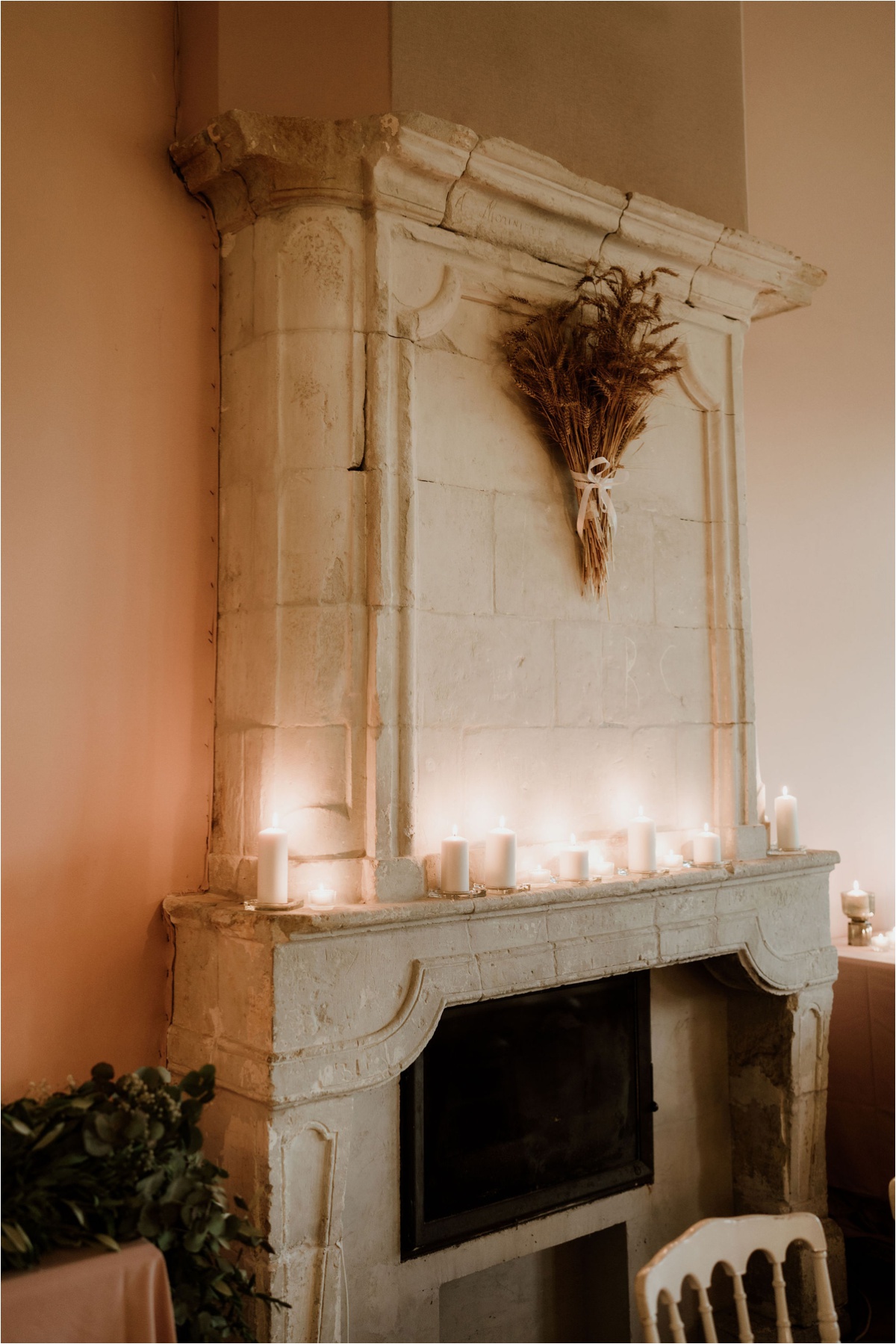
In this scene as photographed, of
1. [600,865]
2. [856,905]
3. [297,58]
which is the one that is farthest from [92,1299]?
[856,905]

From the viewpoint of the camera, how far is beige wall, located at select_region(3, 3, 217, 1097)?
2.31 meters

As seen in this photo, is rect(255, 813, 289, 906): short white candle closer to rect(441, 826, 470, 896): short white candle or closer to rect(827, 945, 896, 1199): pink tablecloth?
rect(441, 826, 470, 896): short white candle

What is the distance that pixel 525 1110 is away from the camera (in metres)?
2.85

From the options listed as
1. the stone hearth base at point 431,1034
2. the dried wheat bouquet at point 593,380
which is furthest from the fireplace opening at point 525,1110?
the dried wheat bouquet at point 593,380

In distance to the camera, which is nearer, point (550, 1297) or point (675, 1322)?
point (675, 1322)

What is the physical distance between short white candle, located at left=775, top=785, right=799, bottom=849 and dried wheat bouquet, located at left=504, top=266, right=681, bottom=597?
99cm

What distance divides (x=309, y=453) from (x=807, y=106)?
129 inches

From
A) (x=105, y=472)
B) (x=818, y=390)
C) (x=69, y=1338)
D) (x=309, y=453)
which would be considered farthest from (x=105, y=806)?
(x=818, y=390)

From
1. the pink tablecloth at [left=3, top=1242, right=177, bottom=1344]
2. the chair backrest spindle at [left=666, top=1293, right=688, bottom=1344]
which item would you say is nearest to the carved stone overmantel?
the pink tablecloth at [left=3, top=1242, right=177, bottom=1344]

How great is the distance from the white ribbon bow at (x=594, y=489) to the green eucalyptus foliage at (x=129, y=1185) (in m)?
1.73

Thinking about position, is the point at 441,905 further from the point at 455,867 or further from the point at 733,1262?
the point at 733,1262

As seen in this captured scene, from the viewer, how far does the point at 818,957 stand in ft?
11.0

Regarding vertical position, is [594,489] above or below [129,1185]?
above

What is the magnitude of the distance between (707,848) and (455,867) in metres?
0.95
